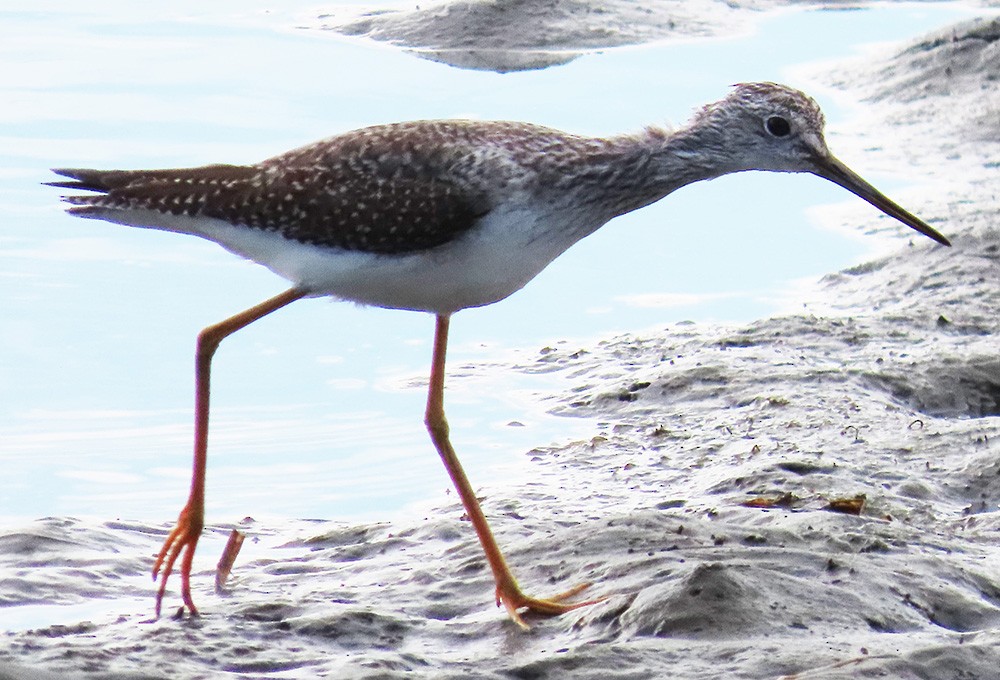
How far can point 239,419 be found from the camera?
8852mm

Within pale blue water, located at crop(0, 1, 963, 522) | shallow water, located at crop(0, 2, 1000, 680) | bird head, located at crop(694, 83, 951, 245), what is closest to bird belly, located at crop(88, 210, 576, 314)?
bird head, located at crop(694, 83, 951, 245)

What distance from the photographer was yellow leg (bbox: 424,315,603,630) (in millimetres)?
6418

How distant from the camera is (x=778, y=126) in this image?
6.99 meters

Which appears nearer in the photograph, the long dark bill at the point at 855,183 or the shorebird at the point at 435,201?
the shorebird at the point at 435,201

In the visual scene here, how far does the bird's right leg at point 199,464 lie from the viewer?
663 centimetres

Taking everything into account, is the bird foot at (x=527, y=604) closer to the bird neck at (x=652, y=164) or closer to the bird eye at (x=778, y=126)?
the bird neck at (x=652, y=164)

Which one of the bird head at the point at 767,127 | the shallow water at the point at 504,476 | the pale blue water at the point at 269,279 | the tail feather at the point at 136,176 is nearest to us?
the shallow water at the point at 504,476

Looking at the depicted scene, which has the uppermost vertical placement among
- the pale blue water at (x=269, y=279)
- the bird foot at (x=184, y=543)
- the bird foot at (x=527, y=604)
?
the pale blue water at (x=269, y=279)

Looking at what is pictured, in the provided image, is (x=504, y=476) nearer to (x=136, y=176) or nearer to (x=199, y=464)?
(x=199, y=464)

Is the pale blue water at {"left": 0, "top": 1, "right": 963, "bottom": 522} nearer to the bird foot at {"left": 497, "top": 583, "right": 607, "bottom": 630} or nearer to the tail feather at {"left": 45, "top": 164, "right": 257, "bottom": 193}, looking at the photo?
the bird foot at {"left": 497, "top": 583, "right": 607, "bottom": 630}

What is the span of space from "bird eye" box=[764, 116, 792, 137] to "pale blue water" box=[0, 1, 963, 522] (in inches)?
93.4

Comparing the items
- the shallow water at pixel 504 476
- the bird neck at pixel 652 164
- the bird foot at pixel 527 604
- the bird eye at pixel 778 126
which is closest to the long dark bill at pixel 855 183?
the bird eye at pixel 778 126

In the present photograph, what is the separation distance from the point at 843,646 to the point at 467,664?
140cm

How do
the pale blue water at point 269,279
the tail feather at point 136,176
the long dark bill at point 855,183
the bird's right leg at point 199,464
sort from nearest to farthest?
A: the bird's right leg at point 199,464, the tail feather at point 136,176, the long dark bill at point 855,183, the pale blue water at point 269,279
